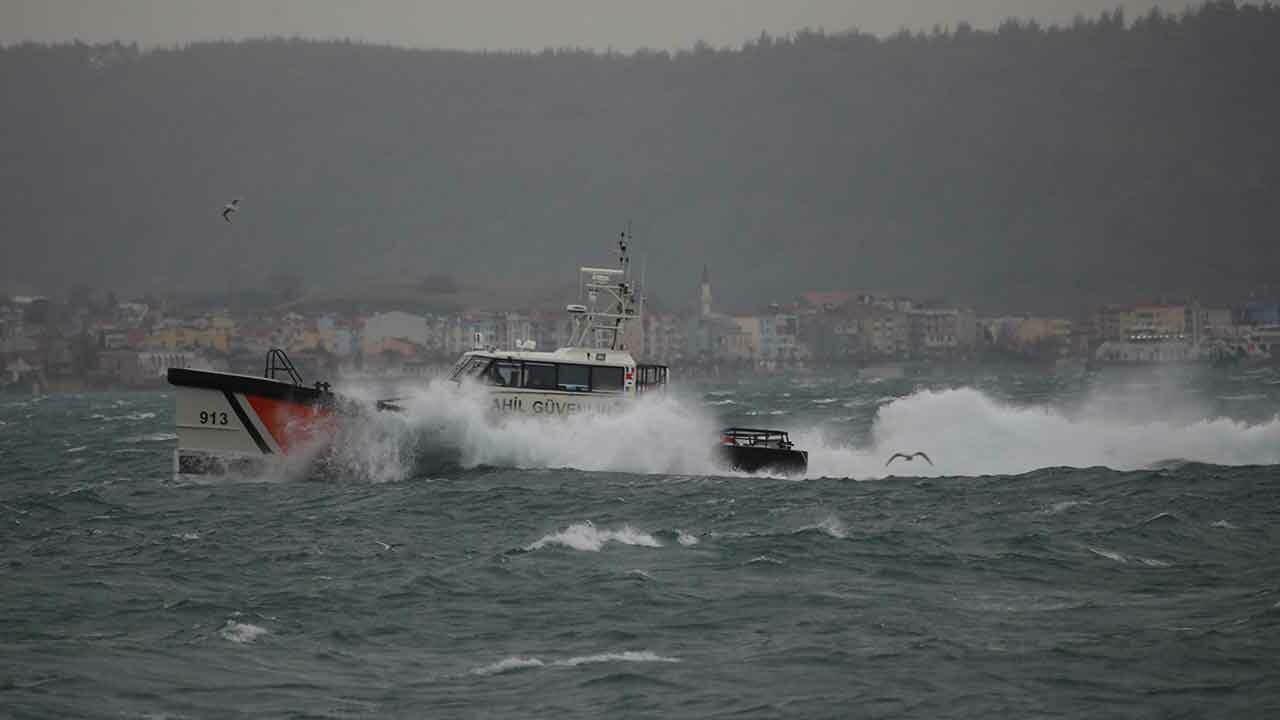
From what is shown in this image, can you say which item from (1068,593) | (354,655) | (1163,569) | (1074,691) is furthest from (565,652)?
(1163,569)

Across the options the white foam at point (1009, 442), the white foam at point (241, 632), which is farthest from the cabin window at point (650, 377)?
the white foam at point (241, 632)

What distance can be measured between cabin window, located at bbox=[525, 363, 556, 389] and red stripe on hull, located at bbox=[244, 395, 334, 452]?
476cm

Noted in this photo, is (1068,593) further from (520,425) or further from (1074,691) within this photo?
(520,425)

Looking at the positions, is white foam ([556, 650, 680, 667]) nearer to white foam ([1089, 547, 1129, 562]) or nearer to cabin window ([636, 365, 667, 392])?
white foam ([1089, 547, 1129, 562])

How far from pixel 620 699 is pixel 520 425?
64.2 ft

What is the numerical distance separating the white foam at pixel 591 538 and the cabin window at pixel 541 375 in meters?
8.77

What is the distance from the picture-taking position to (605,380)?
1453 inches

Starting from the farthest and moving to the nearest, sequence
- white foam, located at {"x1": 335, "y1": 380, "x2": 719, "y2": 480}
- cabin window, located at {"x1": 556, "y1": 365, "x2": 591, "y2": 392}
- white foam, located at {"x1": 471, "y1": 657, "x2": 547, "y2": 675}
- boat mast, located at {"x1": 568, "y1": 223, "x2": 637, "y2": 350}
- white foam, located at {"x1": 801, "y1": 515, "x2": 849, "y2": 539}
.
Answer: boat mast, located at {"x1": 568, "y1": 223, "x2": 637, "y2": 350} → cabin window, located at {"x1": 556, "y1": 365, "x2": 591, "y2": 392} → white foam, located at {"x1": 335, "y1": 380, "x2": 719, "y2": 480} → white foam, located at {"x1": 801, "y1": 515, "x2": 849, "y2": 539} → white foam, located at {"x1": 471, "y1": 657, "x2": 547, "y2": 675}

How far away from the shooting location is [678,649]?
19.7m

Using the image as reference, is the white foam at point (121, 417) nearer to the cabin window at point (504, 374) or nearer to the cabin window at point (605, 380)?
the cabin window at point (504, 374)

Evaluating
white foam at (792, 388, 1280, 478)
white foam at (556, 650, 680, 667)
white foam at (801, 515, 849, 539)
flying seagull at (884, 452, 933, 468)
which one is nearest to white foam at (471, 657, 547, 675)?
white foam at (556, 650, 680, 667)

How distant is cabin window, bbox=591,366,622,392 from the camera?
36844 mm

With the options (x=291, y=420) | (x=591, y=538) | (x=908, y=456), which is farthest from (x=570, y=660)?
(x=908, y=456)

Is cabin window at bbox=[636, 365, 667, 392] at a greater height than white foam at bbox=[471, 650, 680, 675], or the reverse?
cabin window at bbox=[636, 365, 667, 392]
